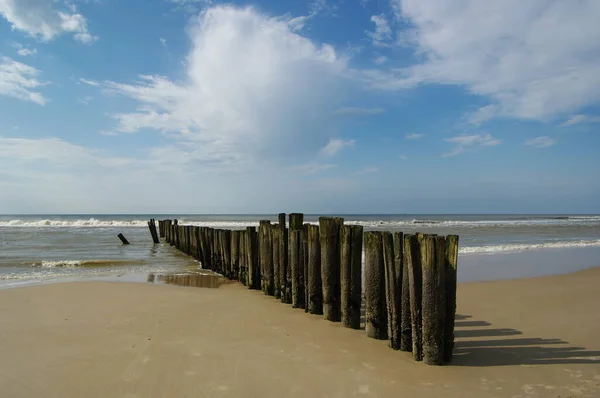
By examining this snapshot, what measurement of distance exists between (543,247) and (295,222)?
15.6 m

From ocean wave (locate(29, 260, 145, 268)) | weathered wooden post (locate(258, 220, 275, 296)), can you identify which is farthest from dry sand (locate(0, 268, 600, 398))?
ocean wave (locate(29, 260, 145, 268))

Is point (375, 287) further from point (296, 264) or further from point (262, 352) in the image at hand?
point (296, 264)

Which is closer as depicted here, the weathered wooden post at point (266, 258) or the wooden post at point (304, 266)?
the wooden post at point (304, 266)

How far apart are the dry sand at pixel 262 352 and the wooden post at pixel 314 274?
0.32 meters

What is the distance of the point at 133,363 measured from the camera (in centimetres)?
484

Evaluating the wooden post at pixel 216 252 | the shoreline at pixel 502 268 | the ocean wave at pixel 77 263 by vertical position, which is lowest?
the shoreline at pixel 502 268

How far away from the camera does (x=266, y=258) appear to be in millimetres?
8883

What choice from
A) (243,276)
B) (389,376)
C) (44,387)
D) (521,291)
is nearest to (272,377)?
(389,376)

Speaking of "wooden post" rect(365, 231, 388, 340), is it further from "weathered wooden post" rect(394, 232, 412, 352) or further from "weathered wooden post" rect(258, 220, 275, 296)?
"weathered wooden post" rect(258, 220, 275, 296)

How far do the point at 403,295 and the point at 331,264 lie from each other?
173 cm

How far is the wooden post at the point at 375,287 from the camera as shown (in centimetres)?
548

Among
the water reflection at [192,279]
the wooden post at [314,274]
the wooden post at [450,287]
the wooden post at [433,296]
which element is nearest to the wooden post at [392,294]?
the wooden post at [433,296]

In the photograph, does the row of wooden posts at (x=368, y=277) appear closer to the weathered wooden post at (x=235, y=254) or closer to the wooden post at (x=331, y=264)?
the wooden post at (x=331, y=264)

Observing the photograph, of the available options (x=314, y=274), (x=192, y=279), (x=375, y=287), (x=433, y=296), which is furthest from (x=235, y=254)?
(x=433, y=296)
